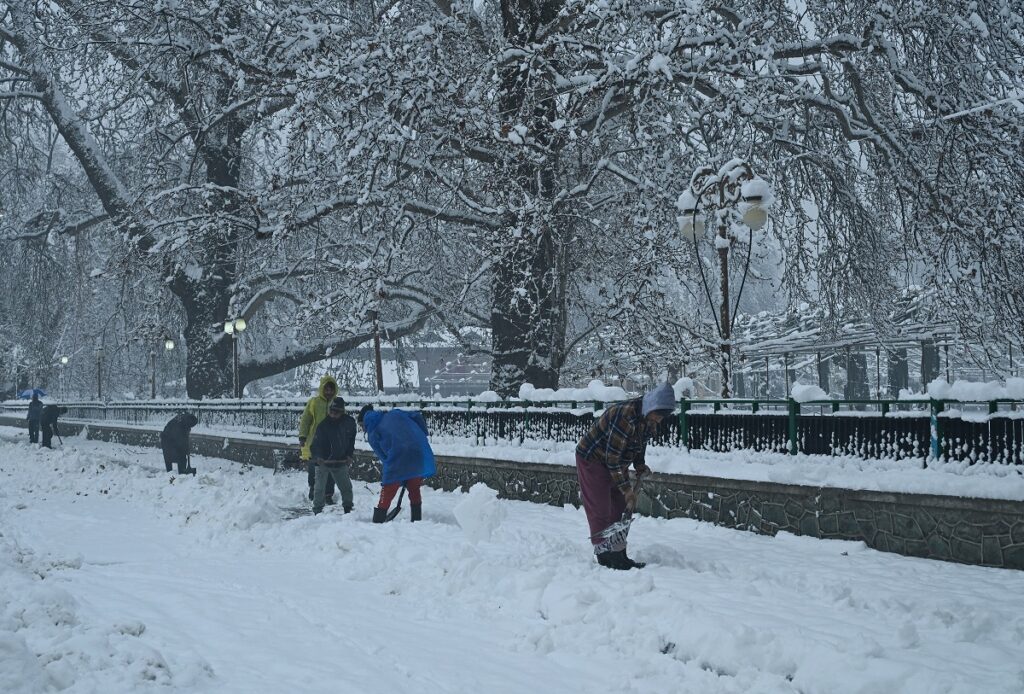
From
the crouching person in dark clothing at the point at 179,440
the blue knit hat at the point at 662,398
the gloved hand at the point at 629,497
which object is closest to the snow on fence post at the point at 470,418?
the crouching person in dark clothing at the point at 179,440

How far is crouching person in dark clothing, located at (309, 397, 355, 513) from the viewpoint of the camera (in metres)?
12.4

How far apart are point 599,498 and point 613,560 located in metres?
0.55

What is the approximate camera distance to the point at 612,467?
823 centimetres

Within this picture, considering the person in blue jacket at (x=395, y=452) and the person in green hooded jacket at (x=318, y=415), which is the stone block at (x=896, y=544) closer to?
the person in blue jacket at (x=395, y=452)

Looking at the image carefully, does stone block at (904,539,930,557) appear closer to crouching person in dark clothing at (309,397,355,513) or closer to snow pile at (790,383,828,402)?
snow pile at (790,383,828,402)

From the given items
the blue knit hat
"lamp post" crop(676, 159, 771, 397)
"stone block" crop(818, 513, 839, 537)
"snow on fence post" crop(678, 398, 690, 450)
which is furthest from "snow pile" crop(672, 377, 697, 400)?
the blue knit hat

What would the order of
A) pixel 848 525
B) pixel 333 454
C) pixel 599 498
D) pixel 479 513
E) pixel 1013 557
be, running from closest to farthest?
pixel 1013 557
pixel 599 498
pixel 848 525
pixel 479 513
pixel 333 454

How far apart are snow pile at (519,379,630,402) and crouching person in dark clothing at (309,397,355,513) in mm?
2937

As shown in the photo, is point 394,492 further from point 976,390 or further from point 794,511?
point 976,390

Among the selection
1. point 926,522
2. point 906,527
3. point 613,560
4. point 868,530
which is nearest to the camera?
point 613,560

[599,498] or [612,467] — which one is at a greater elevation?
[612,467]

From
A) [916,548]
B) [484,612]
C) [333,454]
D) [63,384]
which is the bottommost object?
[484,612]

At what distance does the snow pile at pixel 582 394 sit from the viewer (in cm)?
Answer: 1277

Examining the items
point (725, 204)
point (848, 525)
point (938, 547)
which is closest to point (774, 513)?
point (848, 525)
